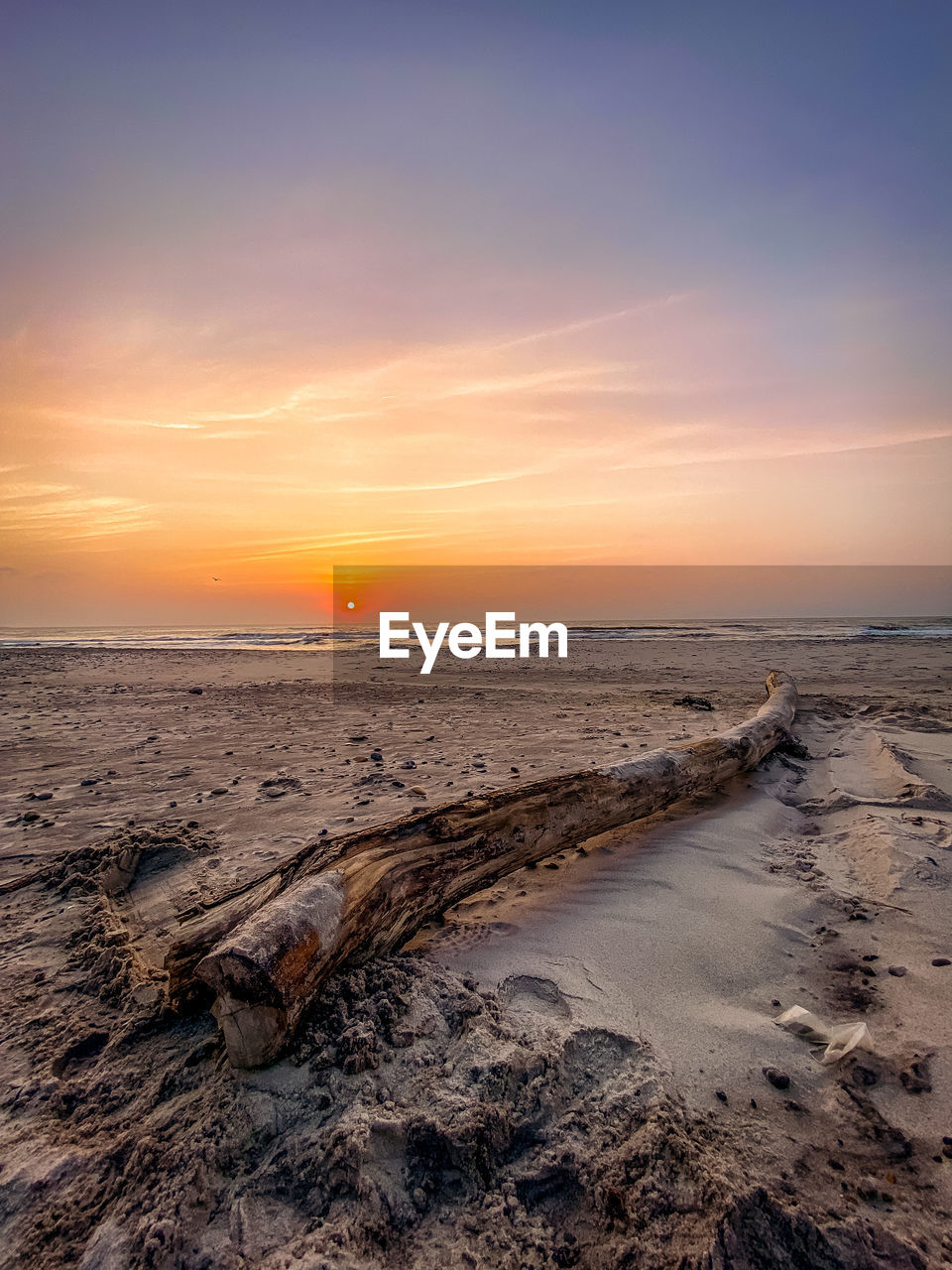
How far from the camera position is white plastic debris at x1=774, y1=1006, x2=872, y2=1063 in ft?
7.14

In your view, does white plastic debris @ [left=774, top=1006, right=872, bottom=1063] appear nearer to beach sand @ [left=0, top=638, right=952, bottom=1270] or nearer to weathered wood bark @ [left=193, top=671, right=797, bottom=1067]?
beach sand @ [left=0, top=638, right=952, bottom=1270]

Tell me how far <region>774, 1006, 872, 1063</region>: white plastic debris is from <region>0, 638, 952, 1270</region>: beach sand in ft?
0.16

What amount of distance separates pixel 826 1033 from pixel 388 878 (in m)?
1.82

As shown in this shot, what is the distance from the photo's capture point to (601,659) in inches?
693

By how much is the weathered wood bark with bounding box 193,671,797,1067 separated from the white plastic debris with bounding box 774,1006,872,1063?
1.49 meters

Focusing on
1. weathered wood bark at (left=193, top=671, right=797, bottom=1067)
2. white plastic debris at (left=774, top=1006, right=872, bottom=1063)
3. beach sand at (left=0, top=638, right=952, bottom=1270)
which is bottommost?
beach sand at (left=0, top=638, right=952, bottom=1270)

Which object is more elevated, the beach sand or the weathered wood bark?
the weathered wood bark

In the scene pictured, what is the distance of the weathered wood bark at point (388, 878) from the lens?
6.98 ft

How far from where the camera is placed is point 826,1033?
2.28 metres

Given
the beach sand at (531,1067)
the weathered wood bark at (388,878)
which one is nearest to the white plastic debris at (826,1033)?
the beach sand at (531,1067)

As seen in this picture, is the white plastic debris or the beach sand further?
the white plastic debris

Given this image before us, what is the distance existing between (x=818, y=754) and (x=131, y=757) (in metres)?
7.32

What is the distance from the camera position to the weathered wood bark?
2.13 metres

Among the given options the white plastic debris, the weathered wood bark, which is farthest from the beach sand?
the weathered wood bark
